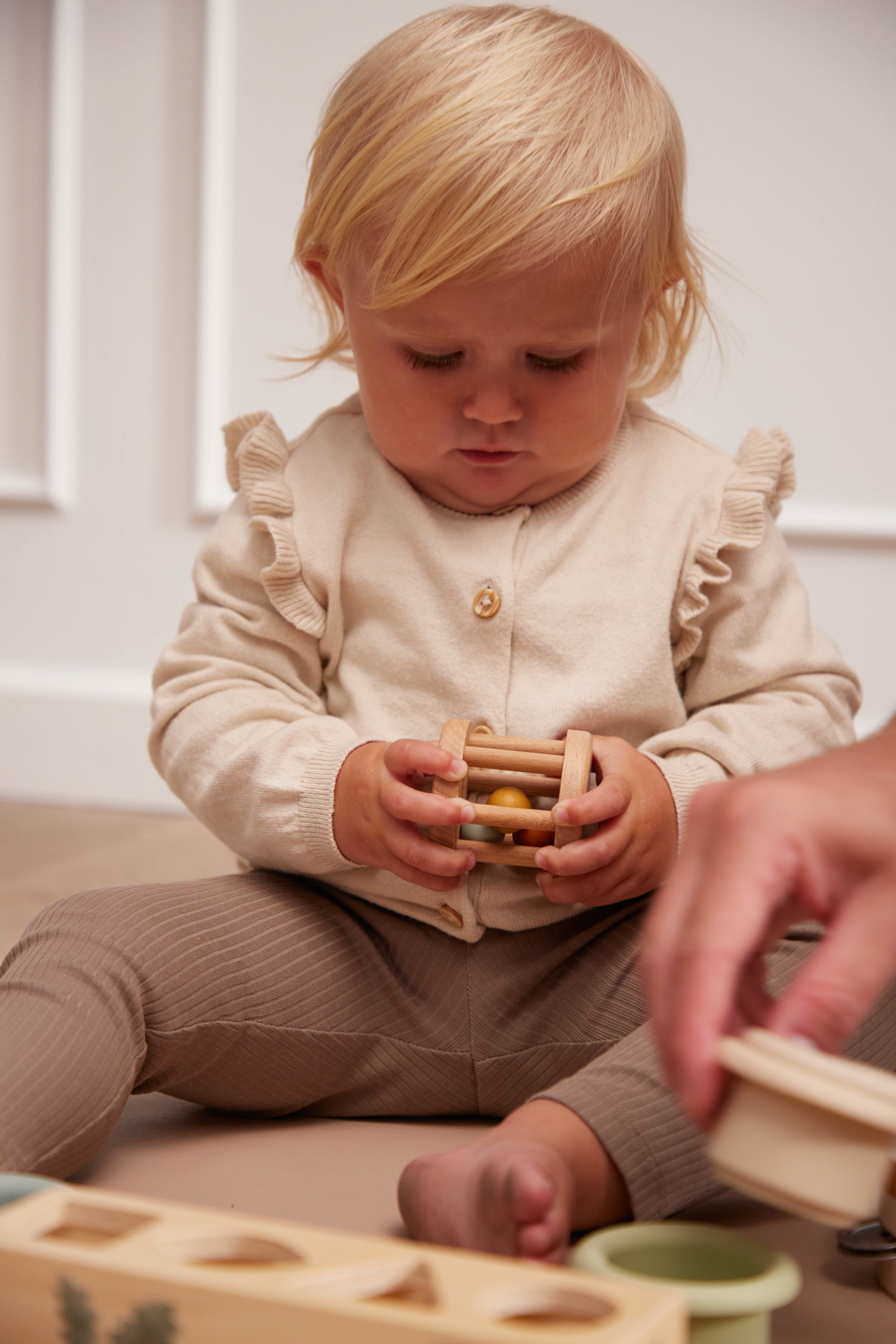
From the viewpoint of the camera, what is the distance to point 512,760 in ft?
2.24

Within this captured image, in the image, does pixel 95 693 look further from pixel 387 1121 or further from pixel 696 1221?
pixel 696 1221

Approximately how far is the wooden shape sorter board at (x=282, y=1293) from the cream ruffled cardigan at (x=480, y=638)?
1.15ft

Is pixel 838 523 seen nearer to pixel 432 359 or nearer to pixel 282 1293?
pixel 432 359

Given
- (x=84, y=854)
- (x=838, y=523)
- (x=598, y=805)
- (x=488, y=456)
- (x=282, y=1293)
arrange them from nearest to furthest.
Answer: (x=282, y=1293), (x=598, y=805), (x=488, y=456), (x=84, y=854), (x=838, y=523)

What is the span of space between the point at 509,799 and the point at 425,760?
0.21 feet

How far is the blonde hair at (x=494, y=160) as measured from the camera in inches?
27.1

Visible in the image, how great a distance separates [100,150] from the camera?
1.61 meters

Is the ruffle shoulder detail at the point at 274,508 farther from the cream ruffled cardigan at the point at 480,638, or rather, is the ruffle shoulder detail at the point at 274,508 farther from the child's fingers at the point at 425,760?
the child's fingers at the point at 425,760

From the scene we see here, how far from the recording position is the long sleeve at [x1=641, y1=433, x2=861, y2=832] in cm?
76

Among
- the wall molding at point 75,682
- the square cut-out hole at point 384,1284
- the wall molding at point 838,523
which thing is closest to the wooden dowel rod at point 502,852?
the square cut-out hole at point 384,1284

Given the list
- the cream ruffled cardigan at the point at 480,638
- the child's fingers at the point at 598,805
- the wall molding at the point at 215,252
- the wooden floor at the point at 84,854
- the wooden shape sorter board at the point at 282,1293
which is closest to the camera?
the wooden shape sorter board at the point at 282,1293

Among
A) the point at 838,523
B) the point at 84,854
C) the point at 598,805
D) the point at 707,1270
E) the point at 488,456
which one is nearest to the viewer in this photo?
the point at 707,1270

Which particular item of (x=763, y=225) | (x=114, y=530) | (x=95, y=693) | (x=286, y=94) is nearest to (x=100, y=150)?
(x=286, y=94)

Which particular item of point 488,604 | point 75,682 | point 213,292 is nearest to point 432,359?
point 488,604
